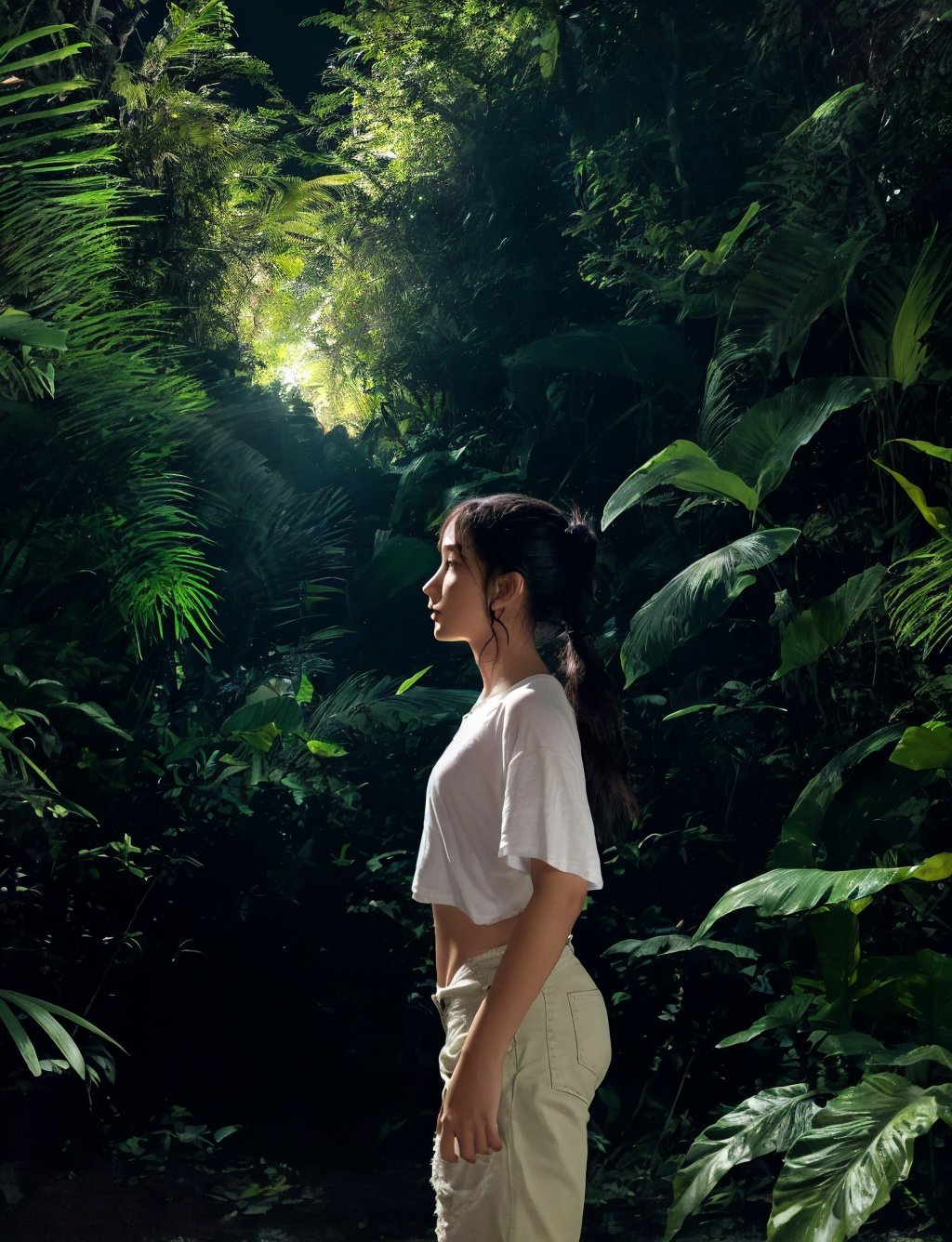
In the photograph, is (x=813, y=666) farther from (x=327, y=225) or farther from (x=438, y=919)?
(x=327, y=225)

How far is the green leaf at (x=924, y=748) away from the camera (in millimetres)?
2127

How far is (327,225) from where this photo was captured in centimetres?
555

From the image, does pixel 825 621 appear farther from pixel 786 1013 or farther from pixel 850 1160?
pixel 850 1160

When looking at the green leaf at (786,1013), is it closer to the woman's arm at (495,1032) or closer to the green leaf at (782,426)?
the green leaf at (782,426)

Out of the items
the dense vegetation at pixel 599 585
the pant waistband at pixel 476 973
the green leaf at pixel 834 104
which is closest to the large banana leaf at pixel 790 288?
the dense vegetation at pixel 599 585

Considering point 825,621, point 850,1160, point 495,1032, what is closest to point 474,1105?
point 495,1032

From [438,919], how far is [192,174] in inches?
173

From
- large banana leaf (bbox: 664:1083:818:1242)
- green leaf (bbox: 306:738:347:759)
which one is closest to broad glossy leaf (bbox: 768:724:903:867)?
large banana leaf (bbox: 664:1083:818:1242)

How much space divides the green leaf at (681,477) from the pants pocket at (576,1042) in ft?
5.62

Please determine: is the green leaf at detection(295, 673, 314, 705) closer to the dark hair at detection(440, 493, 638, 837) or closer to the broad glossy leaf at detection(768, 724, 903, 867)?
the broad glossy leaf at detection(768, 724, 903, 867)

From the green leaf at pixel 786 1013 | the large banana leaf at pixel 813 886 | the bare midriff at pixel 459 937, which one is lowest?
the green leaf at pixel 786 1013

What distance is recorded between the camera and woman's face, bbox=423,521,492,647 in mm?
1212

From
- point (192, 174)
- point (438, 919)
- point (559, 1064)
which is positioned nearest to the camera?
point (559, 1064)

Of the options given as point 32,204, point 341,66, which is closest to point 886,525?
point 32,204
